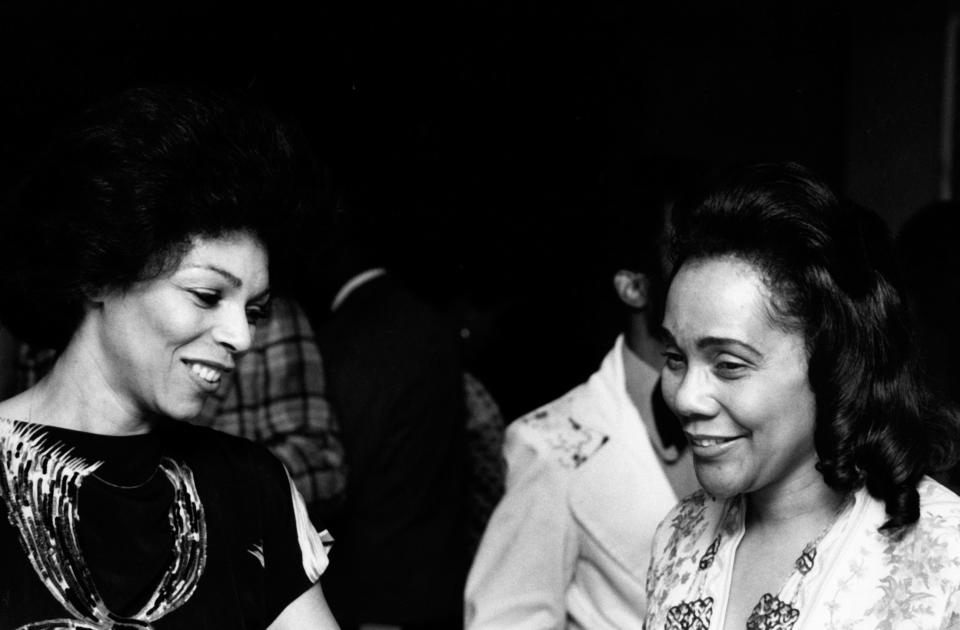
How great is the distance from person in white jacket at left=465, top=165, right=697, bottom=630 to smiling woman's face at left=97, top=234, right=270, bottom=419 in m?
0.85

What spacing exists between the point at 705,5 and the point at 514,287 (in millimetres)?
847

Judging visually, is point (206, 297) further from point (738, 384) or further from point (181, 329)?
point (738, 384)

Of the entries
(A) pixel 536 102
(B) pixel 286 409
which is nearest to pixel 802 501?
(B) pixel 286 409

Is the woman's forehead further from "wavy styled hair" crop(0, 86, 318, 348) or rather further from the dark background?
the dark background

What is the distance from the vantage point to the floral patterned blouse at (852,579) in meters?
1.75

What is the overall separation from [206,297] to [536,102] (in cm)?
156

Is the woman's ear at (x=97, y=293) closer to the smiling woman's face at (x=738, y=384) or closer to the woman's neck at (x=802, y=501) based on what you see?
the smiling woman's face at (x=738, y=384)

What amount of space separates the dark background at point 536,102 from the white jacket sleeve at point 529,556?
2.00ft

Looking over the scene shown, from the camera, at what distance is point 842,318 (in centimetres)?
187

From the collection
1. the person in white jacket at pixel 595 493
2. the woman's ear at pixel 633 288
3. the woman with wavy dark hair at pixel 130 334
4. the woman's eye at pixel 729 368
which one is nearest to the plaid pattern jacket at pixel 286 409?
the person in white jacket at pixel 595 493

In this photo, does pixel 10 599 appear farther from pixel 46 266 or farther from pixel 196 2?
pixel 196 2

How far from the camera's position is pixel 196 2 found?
3.01 metres

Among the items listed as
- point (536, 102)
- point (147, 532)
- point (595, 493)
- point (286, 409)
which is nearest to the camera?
point (147, 532)

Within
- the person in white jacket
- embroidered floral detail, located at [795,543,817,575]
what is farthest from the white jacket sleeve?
embroidered floral detail, located at [795,543,817,575]
